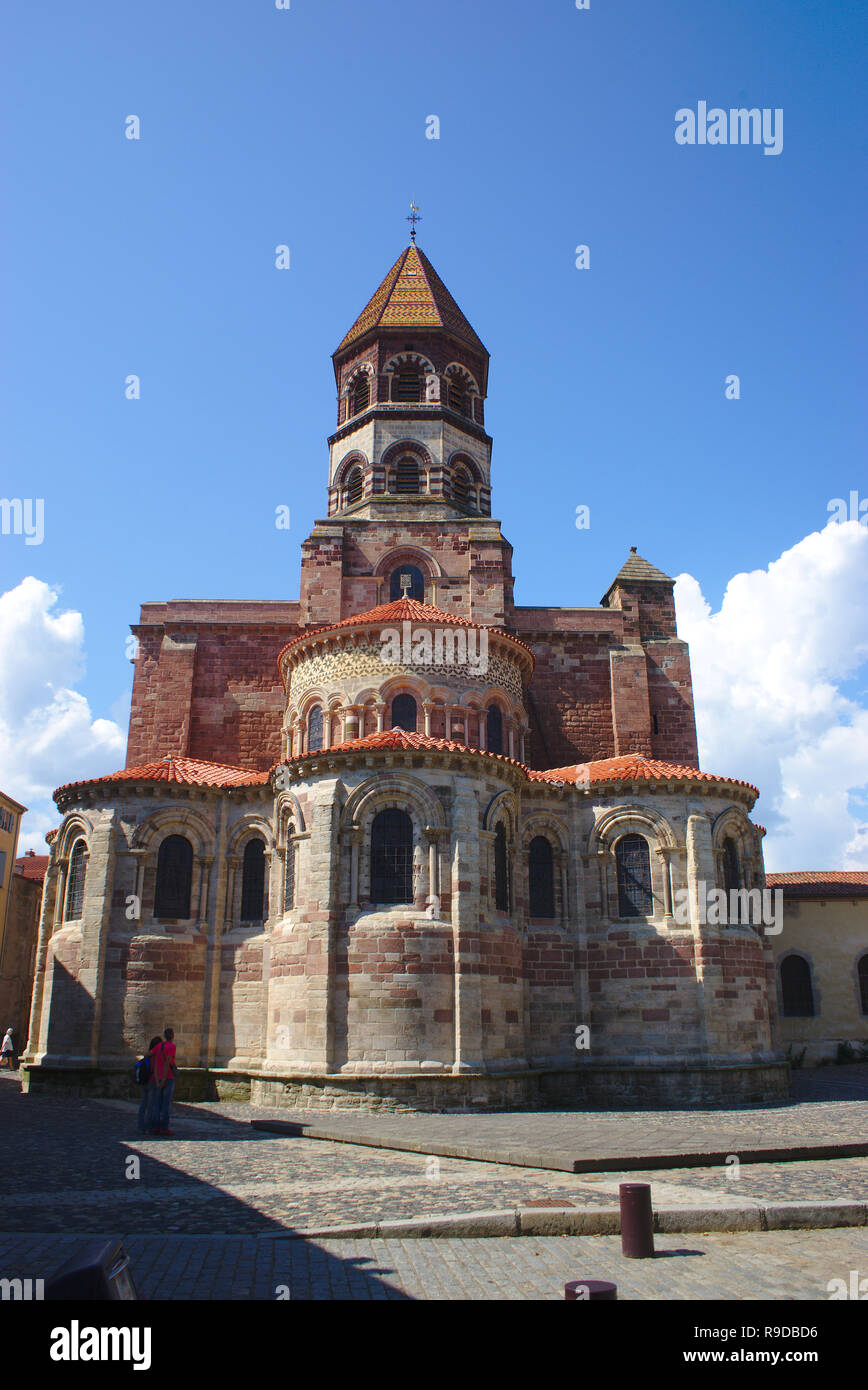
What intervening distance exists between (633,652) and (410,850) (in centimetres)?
1394

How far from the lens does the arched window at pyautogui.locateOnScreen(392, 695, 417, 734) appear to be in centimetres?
2517

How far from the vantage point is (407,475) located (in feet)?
113

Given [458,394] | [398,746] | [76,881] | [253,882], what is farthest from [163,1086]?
[458,394]

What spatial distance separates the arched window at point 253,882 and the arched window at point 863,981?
19.4 meters

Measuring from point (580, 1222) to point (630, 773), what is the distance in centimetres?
1576

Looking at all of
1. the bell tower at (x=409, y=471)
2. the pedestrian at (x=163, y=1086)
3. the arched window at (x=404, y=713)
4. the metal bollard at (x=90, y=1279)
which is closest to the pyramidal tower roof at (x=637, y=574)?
the bell tower at (x=409, y=471)

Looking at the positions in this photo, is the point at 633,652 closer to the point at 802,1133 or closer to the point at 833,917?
the point at 833,917

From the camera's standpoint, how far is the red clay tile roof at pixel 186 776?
79.6 feet

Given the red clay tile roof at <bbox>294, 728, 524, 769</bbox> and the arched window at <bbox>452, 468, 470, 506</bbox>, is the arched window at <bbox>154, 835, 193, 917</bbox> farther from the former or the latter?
the arched window at <bbox>452, 468, 470, 506</bbox>

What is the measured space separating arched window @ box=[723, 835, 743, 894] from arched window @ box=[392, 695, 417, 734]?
27.4 feet

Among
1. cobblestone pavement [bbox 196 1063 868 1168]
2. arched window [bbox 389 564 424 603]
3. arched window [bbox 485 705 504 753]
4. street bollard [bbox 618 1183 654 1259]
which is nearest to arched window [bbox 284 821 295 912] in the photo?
cobblestone pavement [bbox 196 1063 868 1168]

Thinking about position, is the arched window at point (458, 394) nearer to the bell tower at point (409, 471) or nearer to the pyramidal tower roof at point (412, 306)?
the bell tower at point (409, 471)

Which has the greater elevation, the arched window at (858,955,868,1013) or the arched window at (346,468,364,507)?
Answer: the arched window at (346,468,364,507)
